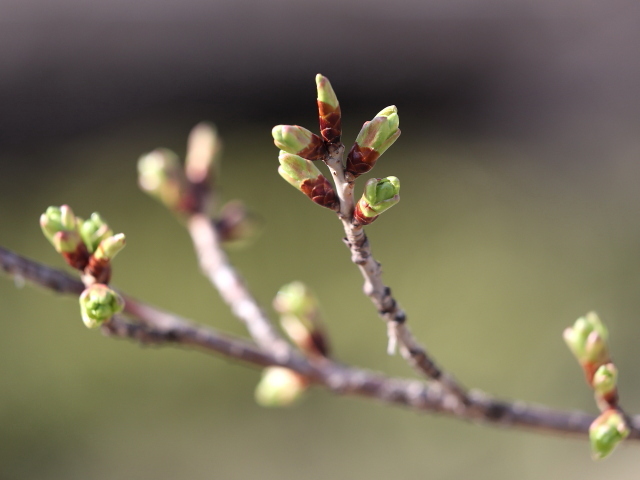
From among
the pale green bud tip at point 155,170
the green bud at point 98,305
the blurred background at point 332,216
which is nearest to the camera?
the green bud at point 98,305

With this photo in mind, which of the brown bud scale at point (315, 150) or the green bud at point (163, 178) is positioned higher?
the brown bud scale at point (315, 150)

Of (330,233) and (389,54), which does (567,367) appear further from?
(389,54)

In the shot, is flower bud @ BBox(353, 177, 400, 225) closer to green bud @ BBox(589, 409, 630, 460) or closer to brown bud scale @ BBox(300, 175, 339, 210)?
brown bud scale @ BBox(300, 175, 339, 210)

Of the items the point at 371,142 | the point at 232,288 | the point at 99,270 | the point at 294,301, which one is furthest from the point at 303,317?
the point at 371,142

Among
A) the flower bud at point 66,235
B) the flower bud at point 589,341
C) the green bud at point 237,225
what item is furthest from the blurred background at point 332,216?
the flower bud at point 66,235

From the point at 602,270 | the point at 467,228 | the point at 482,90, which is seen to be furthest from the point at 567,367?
the point at 482,90

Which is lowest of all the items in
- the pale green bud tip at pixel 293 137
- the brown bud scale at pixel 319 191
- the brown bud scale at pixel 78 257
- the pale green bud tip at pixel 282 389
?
the pale green bud tip at pixel 282 389

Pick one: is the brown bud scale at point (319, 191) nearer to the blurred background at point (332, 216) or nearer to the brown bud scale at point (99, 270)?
the brown bud scale at point (99, 270)

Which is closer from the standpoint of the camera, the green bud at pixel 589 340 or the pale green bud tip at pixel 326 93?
the pale green bud tip at pixel 326 93

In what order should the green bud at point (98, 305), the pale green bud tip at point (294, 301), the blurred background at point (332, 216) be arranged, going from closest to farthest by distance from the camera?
the green bud at point (98, 305) < the pale green bud tip at point (294, 301) < the blurred background at point (332, 216)
